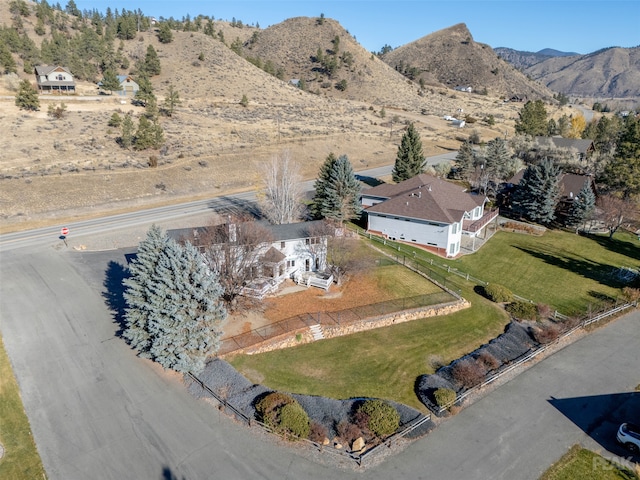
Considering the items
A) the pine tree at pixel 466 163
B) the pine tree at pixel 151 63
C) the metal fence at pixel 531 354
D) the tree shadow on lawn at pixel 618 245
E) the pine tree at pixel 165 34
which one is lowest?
the metal fence at pixel 531 354

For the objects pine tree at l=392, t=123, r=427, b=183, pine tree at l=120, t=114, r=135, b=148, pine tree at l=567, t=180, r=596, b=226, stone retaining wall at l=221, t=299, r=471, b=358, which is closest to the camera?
stone retaining wall at l=221, t=299, r=471, b=358

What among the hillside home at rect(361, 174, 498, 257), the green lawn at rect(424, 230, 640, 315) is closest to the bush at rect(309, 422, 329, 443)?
the green lawn at rect(424, 230, 640, 315)

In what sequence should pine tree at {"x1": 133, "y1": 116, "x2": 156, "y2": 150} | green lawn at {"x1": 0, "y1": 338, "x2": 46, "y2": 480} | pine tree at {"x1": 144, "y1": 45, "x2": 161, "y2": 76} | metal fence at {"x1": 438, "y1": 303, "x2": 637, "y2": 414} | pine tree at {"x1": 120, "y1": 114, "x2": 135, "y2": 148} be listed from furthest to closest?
1. pine tree at {"x1": 144, "y1": 45, "x2": 161, "y2": 76}
2. pine tree at {"x1": 133, "y1": 116, "x2": 156, "y2": 150}
3. pine tree at {"x1": 120, "y1": 114, "x2": 135, "y2": 148}
4. metal fence at {"x1": 438, "y1": 303, "x2": 637, "y2": 414}
5. green lawn at {"x1": 0, "y1": 338, "x2": 46, "y2": 480}

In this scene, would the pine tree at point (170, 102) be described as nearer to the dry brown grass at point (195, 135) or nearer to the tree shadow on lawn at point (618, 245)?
the dry brown grass at point (195, 135)

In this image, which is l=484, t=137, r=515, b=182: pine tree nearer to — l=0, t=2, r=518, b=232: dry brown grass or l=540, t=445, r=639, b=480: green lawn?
l=0, t=2, r=518, b=232: dry brown grass

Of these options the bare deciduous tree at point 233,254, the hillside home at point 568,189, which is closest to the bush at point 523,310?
the bare deciduous tree at point 233,254

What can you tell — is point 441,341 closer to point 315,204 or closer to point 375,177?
point 315,204
